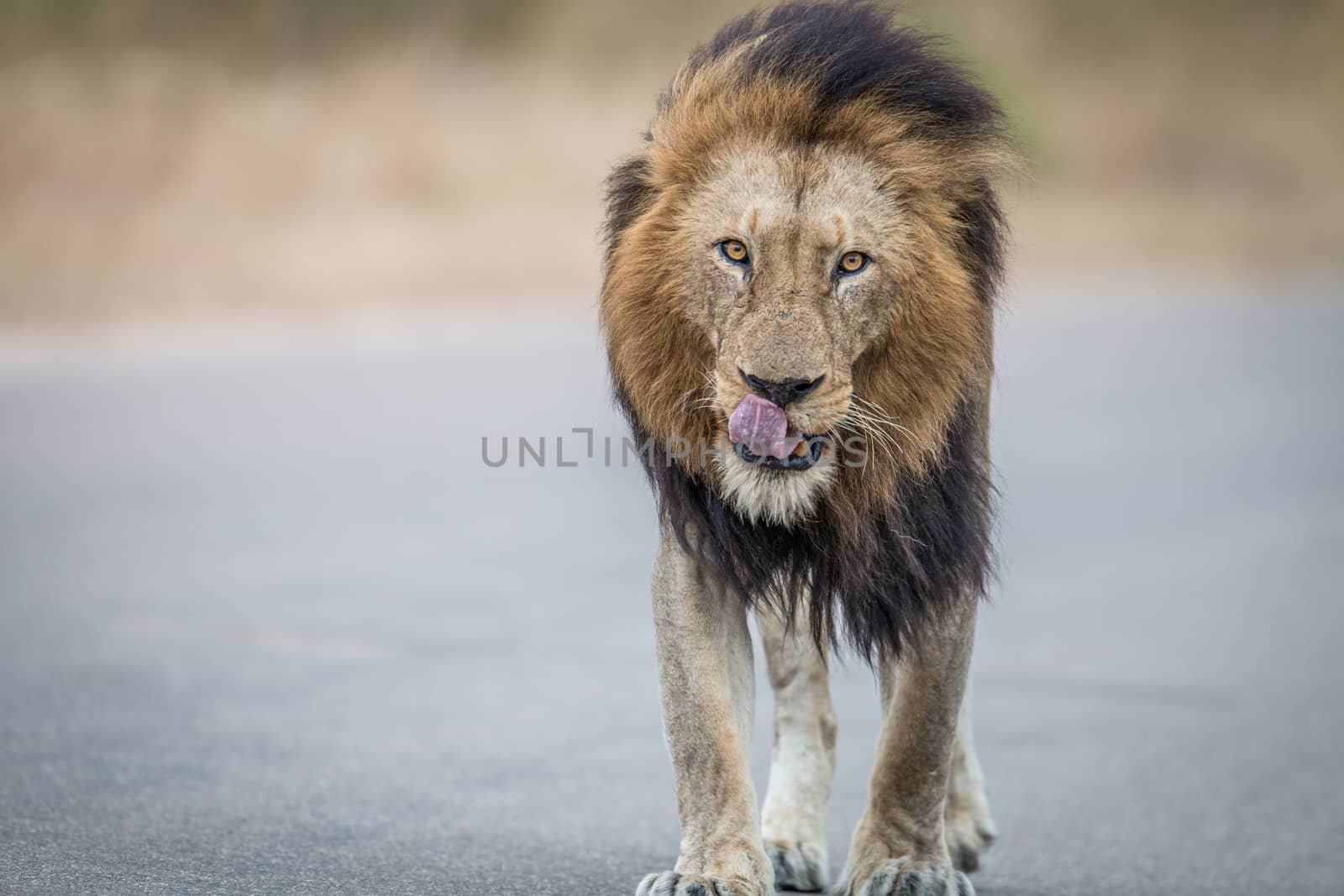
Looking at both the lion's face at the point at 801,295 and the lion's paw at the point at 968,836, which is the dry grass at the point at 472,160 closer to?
the lion's paw at the point at 968,836

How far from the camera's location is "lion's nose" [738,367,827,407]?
304cm

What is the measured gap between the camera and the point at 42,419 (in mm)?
11711

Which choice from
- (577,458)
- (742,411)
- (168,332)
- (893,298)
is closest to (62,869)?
(742,411)

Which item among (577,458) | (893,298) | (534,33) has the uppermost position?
(534,33)

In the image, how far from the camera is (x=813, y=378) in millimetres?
3043

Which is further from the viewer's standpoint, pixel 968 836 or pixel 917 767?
pixel 968 836

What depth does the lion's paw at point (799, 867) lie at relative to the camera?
12.5ft

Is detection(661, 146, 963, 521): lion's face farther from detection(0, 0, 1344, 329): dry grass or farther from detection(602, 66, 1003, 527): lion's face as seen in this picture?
detection(0, 0, 1344, 329): dry grass

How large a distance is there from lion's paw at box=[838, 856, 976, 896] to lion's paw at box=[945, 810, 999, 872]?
540 millimetres

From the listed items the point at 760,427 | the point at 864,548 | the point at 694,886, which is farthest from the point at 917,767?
the point at 760,427

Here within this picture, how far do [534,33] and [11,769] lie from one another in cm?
2076

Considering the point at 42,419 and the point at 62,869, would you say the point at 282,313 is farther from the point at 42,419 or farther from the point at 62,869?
the point at 62,869

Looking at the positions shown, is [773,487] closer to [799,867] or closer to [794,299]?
[794,299]

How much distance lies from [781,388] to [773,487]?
0.21 meters
